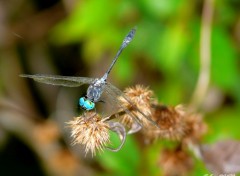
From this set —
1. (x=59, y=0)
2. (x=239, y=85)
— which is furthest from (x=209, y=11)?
(x=59, y=0)

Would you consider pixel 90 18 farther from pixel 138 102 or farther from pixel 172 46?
pixel 138 102

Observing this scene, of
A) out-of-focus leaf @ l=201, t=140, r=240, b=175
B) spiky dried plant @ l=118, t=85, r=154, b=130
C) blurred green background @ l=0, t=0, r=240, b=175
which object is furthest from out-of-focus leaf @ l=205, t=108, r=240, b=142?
spiky dried plant @ l=118, t=85, r=154, b=130

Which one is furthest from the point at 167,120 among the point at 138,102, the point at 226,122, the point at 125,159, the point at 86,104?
the point at 226,122

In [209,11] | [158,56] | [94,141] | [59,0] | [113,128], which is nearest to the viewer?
[94,141]

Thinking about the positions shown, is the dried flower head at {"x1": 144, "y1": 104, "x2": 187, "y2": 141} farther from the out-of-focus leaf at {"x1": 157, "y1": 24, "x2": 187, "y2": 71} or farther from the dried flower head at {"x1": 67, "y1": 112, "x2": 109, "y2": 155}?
the out-of-focus leaf at {"x1": 157, "y1": 24, "x2": 187, "y2": 71}

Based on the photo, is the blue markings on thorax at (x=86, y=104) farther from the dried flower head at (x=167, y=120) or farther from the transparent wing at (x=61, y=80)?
the dried flower head at (x=167, y=120)

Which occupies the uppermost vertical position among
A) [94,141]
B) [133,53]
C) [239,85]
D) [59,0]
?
[59,0]

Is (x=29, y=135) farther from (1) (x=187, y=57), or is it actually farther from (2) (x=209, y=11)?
(2) (x=209, y=11)
